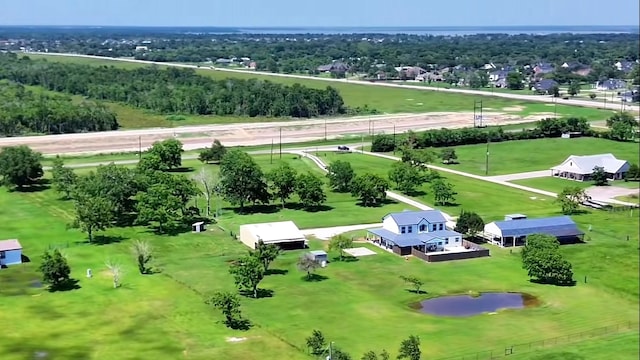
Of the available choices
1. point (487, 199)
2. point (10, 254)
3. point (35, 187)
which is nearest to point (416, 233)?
point (487, 199)

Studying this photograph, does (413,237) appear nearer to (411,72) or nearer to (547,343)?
(547,343)

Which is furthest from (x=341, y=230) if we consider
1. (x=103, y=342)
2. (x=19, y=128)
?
(x=19, y=128)

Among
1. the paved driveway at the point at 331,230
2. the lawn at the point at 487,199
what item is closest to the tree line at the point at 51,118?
the lawn at the point at 487,199

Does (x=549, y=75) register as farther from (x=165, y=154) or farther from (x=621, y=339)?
(x=621, y=339)

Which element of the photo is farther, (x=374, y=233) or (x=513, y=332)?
(x=374, y=233)

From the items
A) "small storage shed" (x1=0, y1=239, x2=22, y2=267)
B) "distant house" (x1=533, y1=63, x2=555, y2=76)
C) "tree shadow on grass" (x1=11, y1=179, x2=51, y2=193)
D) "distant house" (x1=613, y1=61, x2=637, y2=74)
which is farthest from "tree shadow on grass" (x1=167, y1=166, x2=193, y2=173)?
"distant house" (x1=613, y1=61, x2=637, y2=74)
